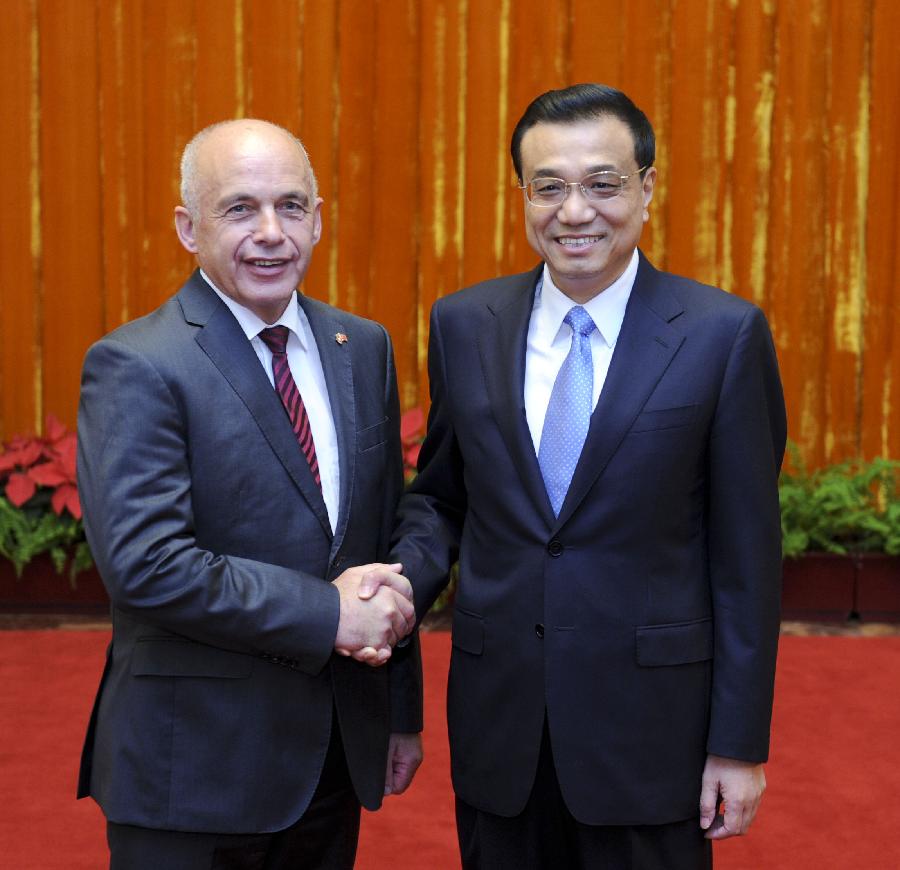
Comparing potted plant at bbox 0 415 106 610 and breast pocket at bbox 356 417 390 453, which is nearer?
breast pocket at bbox 356 417 390 453

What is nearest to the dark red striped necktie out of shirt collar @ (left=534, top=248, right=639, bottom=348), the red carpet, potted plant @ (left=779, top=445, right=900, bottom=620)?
shirt collar @ (left=534, top=248, right=639, bottom=348)

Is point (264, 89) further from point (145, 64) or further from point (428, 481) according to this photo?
point (428, 481)

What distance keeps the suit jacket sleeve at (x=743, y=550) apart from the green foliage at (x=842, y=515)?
9.12ft

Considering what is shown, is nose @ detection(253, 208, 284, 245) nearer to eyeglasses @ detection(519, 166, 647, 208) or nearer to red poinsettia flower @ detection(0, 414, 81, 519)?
eyeglasses @ detection(519, 166, 647, 208)

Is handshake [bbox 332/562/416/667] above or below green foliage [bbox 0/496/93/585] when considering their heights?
above

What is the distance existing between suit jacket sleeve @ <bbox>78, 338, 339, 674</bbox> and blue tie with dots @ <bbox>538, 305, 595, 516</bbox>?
0.35 m

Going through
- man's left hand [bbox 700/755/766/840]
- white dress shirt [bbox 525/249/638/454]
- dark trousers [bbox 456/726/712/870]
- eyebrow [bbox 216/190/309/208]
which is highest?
eyebrow [bbox 216/190/309/208]

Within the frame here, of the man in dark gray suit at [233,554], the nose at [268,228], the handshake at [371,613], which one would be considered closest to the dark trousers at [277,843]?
the man in dark gray suit at [233,554]

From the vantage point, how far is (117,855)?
189 centimetres

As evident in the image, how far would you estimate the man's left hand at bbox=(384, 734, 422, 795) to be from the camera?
2135mm

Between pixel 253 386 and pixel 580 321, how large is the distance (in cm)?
48

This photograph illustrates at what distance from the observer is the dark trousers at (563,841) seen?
1.95m

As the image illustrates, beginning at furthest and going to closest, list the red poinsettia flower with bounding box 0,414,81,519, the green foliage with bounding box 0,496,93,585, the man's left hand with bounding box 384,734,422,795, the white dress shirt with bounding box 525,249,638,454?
the red poinsettia flower with bounding box 0,414,81,519 < the green foliage with bounding box 0,496,93,585 < the man's left hand with bounding box 384,734,422,795 < the white dress shirt with bounding box 525,249,638,454

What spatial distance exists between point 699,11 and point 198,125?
1.88 m
